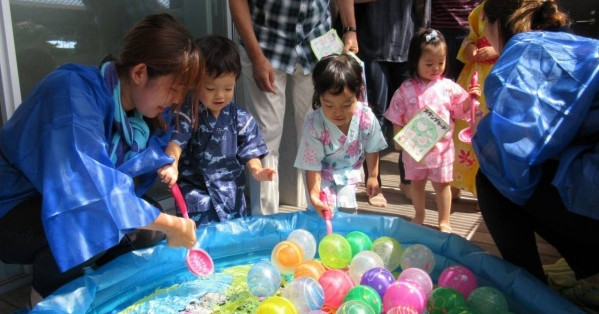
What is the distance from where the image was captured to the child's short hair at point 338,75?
238cm

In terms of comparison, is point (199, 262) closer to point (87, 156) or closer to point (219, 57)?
point (87, 156)

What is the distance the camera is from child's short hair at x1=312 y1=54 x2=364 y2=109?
2.38 metres

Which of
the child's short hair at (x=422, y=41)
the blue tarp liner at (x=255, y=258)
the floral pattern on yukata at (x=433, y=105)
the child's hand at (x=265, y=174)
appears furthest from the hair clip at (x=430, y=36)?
the child's hand at (x=265, y=174)

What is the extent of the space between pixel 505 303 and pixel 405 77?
75.6 inches

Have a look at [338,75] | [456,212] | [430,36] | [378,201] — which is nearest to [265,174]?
[338,75]

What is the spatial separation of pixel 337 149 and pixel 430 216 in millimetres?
996

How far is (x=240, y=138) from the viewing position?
262 cm

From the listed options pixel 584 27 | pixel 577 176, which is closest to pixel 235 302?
pixel 577 176

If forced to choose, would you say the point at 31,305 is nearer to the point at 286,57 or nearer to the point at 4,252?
the point at 4,252

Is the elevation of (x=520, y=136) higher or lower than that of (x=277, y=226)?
higher

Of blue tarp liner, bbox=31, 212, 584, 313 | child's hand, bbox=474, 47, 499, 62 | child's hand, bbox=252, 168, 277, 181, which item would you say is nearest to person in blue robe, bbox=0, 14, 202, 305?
blue tarp liner, bbox=31, 212, 584, 313

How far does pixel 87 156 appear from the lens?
157 cm

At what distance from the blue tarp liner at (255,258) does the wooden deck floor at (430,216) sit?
0.51 metres

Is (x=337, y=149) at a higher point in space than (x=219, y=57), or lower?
lower
